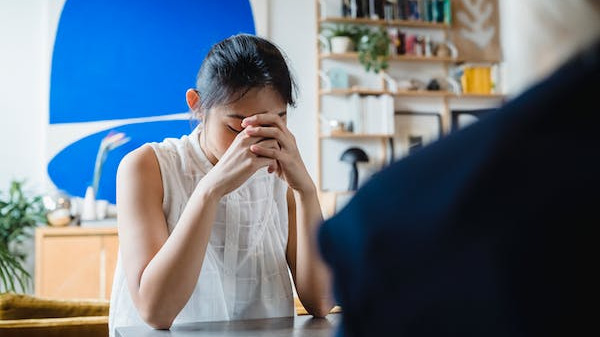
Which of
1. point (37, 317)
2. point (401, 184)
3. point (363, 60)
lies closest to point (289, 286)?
point (37, 317)

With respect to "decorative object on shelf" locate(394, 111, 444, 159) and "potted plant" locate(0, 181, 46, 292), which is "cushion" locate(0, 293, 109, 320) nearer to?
"potted plant" locate(0, 181, 46, 292)

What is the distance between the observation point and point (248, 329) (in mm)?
1115

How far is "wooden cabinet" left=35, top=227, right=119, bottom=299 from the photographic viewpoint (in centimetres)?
414

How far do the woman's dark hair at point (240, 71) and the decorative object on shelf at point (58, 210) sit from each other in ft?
10.2

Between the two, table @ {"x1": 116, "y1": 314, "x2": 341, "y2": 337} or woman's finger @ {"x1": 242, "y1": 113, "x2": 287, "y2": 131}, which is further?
woman's finger @ {"x1": 242, "y1": 113, "x2": 287, "y2": 131}

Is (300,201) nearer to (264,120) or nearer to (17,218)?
(264,120)

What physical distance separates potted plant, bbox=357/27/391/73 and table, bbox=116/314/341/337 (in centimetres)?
418

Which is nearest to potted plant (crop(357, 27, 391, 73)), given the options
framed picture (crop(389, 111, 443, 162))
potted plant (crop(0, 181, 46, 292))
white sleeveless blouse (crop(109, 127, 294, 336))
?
framed picture (crop(389, 111, 443, 162))

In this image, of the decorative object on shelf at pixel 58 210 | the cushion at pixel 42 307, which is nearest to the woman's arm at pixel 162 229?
the cushion at pixel 42 307

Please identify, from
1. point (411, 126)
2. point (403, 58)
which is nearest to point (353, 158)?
point (411, 126)

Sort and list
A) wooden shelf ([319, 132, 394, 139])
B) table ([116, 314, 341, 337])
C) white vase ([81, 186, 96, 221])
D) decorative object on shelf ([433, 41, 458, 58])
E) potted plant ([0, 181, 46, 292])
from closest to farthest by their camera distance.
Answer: table ([116, 314, 341, 337]) < potted plant ([0, 181, 46, 292]) < white vase ([81, 186, 96, 221]) < wooden shelf ([319, 132, 394, 139]) < decorative object on shelf ([433, 41, 458, 58])

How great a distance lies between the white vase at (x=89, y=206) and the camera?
4430mm

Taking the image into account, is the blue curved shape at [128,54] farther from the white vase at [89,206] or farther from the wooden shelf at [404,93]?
the wooden shelf at [404,93]

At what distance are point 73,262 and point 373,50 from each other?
2.71 m
